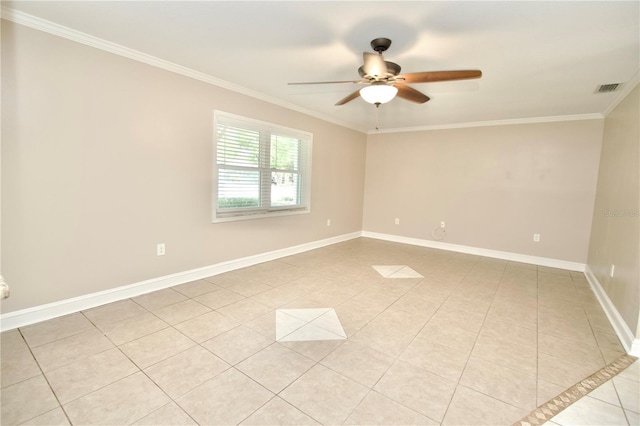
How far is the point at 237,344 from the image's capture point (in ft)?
6.89

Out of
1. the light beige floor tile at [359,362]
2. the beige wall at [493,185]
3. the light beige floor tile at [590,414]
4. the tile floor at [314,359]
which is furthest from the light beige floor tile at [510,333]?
the beige wall at [493,185]

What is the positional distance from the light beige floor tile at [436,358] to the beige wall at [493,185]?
344 centimetres

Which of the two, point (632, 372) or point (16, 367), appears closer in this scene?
point (16, 367)

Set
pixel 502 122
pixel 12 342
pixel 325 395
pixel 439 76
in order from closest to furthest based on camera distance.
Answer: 1. pixel 325 395
2. pixel 12 342
3. pixel 439 76
4. pixel 502 122

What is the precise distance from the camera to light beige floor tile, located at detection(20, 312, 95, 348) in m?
2.07

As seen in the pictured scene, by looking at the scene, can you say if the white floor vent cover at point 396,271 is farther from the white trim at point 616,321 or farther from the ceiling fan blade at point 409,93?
the ceiling fan blade at point 409,93

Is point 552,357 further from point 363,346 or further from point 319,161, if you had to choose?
point 319,161

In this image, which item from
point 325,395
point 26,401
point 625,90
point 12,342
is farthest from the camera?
point 625,90

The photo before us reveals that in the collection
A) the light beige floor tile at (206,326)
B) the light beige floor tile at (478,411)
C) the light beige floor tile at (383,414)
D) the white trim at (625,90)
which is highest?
the white trim at (625,90)

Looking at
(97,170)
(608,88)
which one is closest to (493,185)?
(608,88)

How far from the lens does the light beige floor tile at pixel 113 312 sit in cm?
238

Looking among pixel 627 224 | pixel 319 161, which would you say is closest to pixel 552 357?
pixel 627 224

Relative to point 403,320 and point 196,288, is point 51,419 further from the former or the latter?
point 403,320

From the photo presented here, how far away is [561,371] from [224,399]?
2122 millimetres
